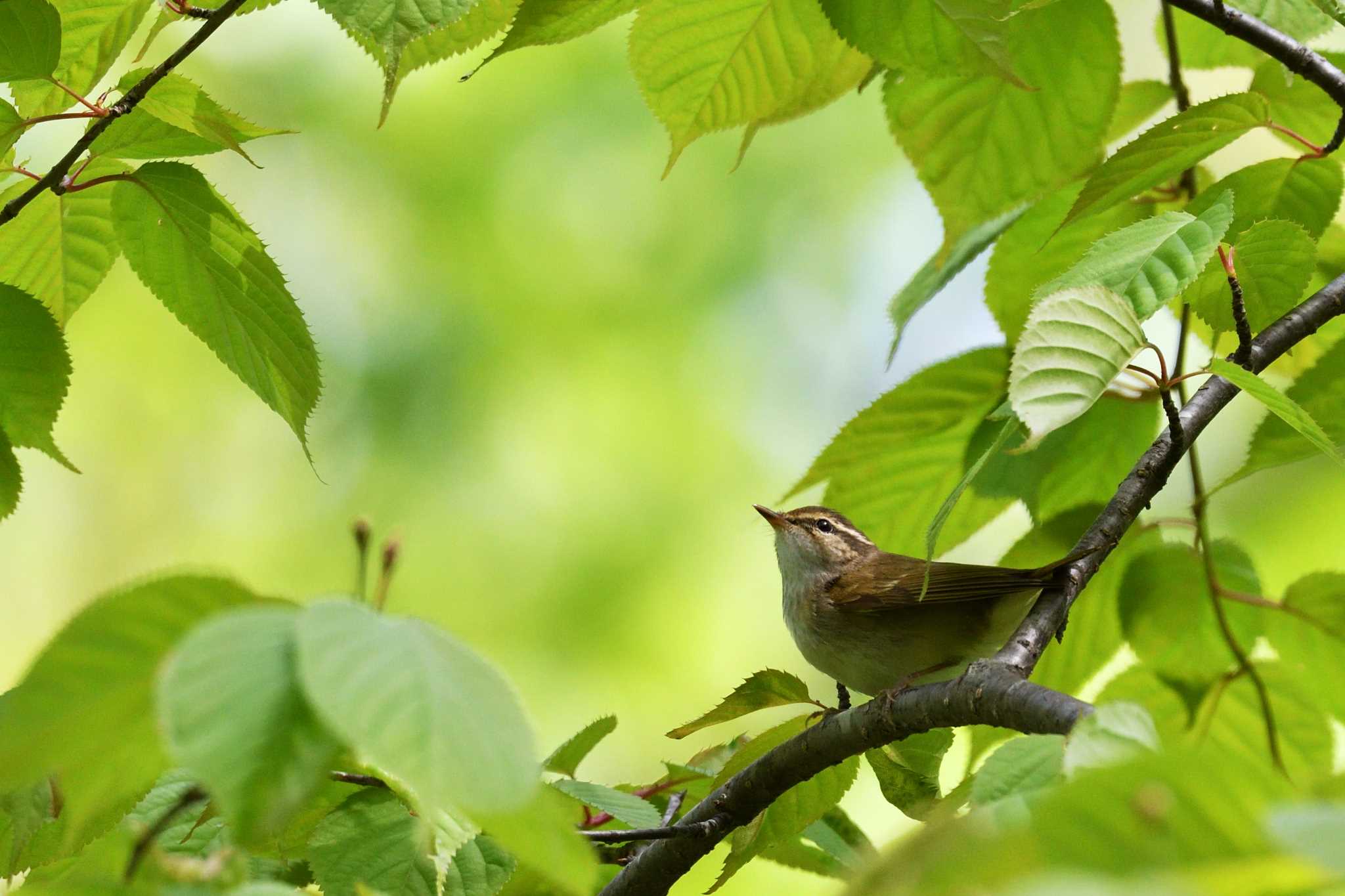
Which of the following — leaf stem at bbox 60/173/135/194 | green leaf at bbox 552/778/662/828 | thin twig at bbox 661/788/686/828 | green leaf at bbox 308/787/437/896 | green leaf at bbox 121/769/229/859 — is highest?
leaf stem at bbox 60/173/135/194

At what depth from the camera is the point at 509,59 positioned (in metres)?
8.25

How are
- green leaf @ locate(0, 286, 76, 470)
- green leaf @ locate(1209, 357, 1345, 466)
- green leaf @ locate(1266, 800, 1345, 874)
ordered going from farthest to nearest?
green leaf @ locate(0, 286, 76, 470) < green leaf @ locate(1209, 357, 1345, 466) < green leaf @ locate(1266, 800, 1345, 874)

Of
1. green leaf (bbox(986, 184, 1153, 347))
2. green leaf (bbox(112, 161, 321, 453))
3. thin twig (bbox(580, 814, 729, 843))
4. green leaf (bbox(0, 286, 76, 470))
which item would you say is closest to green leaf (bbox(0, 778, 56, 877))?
green leaf (bbox(0, 286, 76, 470))

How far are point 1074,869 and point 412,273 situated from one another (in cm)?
825

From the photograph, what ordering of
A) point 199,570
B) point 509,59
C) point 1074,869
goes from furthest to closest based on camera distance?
1. point 509,59
2. point 199,570
3. point 1074,869

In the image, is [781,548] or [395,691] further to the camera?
[781,548]

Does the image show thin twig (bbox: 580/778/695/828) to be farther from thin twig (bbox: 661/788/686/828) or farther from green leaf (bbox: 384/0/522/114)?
A: green leaf (bbox: 384/0/522/114)

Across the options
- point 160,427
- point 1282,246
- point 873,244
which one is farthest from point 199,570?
point 160,427

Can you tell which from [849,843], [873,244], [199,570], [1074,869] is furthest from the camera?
[873,244]

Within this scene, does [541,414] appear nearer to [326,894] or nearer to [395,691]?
[326,894]

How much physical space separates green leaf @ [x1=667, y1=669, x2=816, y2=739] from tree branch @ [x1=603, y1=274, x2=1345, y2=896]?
7 cm

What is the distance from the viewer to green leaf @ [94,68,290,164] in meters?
1.69

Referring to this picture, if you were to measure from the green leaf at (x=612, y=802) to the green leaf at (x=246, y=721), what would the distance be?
0.98 m

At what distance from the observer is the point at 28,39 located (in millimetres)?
1562
